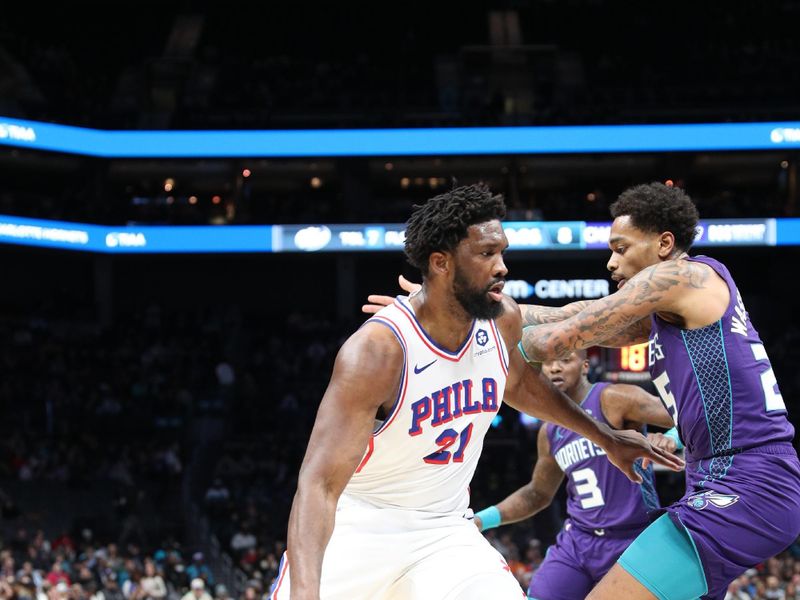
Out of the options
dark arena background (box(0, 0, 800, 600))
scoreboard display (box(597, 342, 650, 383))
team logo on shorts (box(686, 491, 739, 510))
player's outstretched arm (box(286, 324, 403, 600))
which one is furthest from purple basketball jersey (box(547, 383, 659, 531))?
dark arena background (box(0, 0, 800, 600))

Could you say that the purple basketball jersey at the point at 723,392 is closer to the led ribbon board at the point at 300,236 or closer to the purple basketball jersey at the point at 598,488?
the purple basketball jersey at the point at 598,488

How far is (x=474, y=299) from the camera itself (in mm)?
4422

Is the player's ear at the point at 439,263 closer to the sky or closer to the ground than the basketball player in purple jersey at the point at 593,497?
closer to the sky

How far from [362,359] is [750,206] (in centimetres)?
2108

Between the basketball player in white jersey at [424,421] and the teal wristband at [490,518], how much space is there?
7.08ft

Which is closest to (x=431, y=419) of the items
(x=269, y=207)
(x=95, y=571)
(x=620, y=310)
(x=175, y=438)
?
(x=620, y=310)

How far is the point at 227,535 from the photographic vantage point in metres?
19.1

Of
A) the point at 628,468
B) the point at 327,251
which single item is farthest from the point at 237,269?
the point at 628,468

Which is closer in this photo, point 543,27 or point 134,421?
point 134,421

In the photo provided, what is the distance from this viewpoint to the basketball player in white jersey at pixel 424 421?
421 centimetres

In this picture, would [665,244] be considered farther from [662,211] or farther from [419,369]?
[419,369]

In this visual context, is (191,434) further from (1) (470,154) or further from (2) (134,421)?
(1) (470,154)

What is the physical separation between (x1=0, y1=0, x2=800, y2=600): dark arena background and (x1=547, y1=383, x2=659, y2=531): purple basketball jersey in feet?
31.0

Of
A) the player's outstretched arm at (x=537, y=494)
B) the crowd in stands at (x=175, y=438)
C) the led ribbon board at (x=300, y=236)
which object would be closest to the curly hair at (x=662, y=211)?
the player's outstretched arm at (x=537, y=494)
